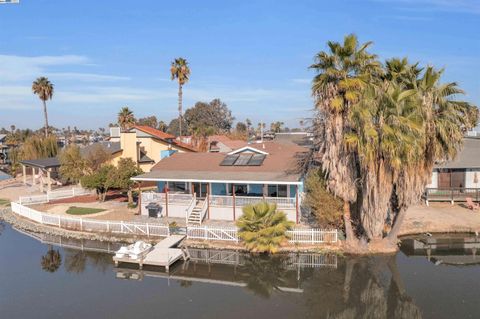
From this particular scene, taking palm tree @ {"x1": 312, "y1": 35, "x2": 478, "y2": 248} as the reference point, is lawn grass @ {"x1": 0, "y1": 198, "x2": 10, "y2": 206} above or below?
below

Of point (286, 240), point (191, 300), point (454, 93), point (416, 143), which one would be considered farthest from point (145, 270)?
point (454, 93)

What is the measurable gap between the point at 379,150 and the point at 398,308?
6.98m

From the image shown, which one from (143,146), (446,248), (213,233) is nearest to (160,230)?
(213,233)

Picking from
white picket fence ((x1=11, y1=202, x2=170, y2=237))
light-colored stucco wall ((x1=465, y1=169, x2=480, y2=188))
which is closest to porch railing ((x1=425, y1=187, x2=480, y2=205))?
light-colored stucco wall ((x1=465, y1=169, x2=480, y2=188))

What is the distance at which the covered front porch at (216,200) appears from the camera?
25766 mm

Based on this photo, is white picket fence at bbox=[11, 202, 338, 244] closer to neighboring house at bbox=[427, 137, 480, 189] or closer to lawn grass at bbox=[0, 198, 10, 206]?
lawn grass at bbox=[0, 198, 10, 206]

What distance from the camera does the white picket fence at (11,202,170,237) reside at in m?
24.7

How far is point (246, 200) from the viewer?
26422 mm

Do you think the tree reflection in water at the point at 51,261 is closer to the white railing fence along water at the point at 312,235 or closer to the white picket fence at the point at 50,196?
the white railing fence along water at the point at 312,235

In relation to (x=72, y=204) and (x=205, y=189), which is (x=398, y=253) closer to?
(x=205, y=189)

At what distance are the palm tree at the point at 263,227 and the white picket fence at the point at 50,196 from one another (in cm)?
2446

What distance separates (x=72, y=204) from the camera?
3506 centimetres

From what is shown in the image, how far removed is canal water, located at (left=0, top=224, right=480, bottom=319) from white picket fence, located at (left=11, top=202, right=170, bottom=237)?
2423mm

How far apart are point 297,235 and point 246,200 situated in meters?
5.26
